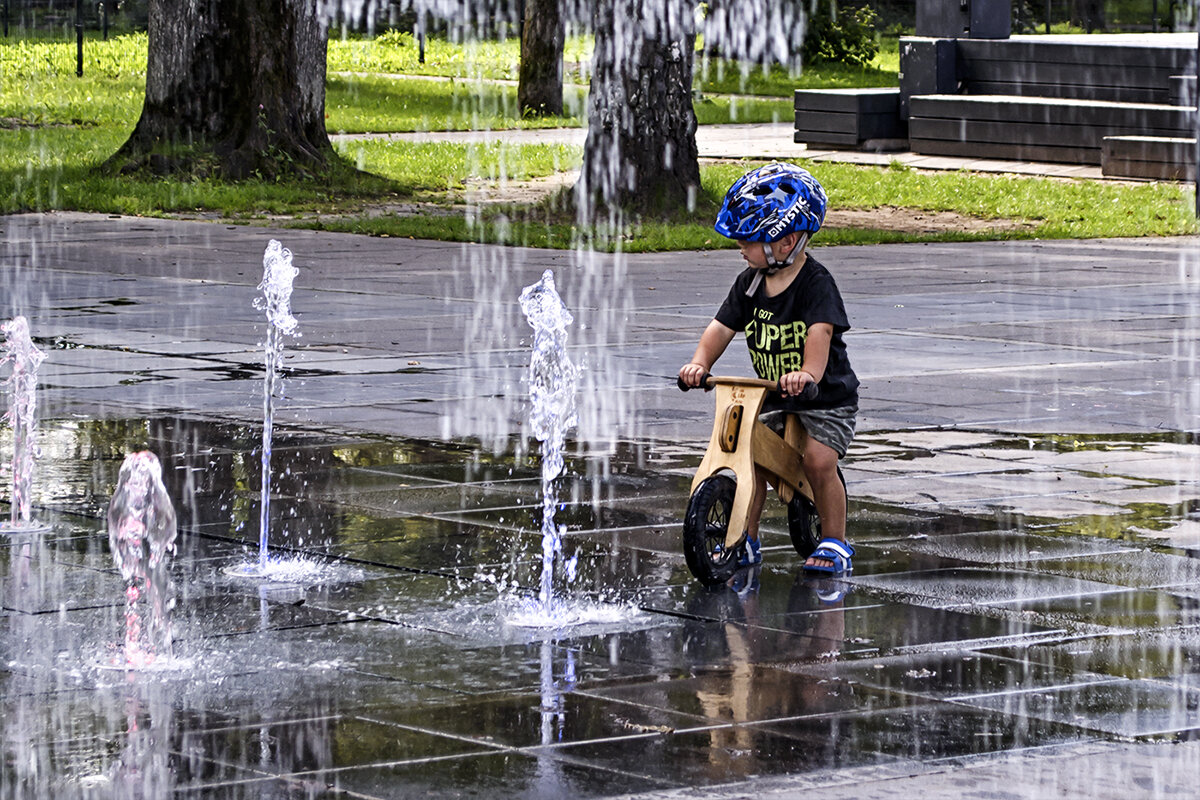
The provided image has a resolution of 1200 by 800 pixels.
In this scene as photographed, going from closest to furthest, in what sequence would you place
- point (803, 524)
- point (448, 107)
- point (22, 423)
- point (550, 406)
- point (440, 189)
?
1. point (803, 524)
2. point (22, 423)
3. point (550, 406)
4. point (440, 189)
5. point (448, 107)

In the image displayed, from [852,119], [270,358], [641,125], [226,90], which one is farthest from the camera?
[852,119]

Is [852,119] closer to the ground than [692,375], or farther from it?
farther from it

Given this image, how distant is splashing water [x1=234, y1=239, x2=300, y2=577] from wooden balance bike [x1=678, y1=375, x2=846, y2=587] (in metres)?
1.38

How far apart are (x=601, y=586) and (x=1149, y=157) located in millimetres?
19383

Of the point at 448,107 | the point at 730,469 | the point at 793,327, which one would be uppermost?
the point at 448,107

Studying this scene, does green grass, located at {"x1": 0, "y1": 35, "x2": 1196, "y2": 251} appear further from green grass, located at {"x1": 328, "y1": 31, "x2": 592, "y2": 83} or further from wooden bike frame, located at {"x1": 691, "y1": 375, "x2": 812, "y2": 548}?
wooden bike frame, located at {"x1": 691, "y1": 375, "x2": 812, "y2": 548}

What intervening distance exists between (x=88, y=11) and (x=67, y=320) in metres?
40.4

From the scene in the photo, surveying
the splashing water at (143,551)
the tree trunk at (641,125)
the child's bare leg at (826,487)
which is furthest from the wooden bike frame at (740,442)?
the tree trunk at (641,125)

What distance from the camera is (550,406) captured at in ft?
28.2

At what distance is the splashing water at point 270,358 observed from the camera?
6777 millimetres

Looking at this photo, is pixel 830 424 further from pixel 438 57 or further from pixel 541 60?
pixel 438 57

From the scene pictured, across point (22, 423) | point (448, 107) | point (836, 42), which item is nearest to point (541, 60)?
point (448, 107)

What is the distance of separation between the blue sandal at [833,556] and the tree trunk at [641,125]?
13402 millimetres

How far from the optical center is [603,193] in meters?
20.0
